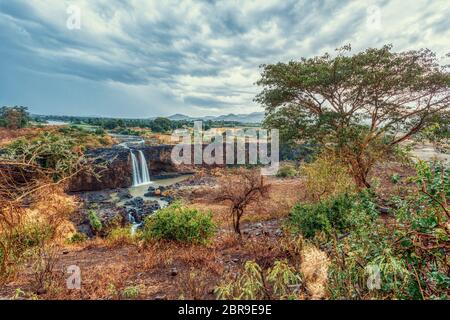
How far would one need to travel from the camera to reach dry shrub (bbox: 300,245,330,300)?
2562 mm

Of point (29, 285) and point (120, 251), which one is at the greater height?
point (29, 285)

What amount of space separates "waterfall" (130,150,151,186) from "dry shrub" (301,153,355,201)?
22.4 m

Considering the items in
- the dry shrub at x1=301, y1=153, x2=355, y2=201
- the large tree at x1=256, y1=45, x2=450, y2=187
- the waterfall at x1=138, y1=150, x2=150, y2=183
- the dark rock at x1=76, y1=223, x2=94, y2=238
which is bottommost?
the dark rock at x1=76, y1=223, x2=94, y2=238

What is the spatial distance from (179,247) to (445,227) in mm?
5217

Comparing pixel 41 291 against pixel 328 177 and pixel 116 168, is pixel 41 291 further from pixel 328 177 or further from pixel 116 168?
pixel 116 168

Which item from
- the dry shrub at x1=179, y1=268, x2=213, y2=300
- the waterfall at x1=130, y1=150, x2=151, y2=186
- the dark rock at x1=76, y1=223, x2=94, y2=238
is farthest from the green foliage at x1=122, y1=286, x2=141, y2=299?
the waterfall at x1=130, y1=150, x2=151, y2=186

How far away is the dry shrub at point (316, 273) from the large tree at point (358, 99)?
6.32m

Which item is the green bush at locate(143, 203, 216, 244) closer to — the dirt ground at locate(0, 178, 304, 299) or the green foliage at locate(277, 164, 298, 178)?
the dirt ground at locate(0, 178, 304, 299)

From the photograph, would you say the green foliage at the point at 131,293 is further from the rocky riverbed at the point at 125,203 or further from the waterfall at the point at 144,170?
the waterfall at the point at 144,170

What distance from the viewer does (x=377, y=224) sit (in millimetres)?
3561

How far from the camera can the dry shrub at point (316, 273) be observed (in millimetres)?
2562

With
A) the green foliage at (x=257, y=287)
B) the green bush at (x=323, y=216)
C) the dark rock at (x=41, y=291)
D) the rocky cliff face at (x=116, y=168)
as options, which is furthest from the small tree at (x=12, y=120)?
the green foliage at (x=257, y=287)
